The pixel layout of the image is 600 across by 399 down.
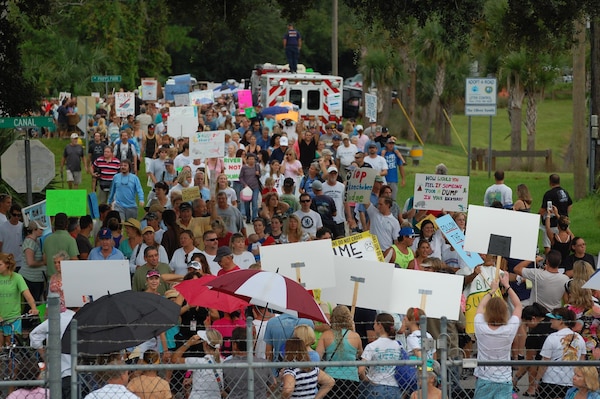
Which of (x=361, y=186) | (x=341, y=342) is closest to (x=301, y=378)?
(x=341, y=342)

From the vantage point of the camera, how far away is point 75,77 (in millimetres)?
54406

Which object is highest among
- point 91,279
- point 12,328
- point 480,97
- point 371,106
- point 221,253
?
point 480,97

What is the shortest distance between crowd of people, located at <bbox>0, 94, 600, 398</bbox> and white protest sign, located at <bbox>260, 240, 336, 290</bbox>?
1.38 feet

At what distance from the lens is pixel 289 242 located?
52.8 ft

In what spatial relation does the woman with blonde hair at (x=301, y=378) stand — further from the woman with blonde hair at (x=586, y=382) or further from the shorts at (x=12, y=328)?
the shorts at (x=12, y=328)

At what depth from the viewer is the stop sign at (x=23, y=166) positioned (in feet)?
58.4

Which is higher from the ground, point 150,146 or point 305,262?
point 305,262

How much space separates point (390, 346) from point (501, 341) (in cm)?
97

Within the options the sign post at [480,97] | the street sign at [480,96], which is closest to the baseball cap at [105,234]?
the sign post at [480,97]

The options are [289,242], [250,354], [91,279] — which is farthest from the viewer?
[289,242]

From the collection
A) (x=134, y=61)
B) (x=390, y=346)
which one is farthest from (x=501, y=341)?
(x=134, y=61)

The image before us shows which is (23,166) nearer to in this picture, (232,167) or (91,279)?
(232,167)

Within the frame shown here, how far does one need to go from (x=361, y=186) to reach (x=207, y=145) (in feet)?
13.3

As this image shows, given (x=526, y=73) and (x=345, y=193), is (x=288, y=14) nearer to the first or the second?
(x=345, y=193)
